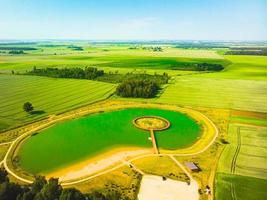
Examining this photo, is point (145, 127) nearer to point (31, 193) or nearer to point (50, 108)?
point (50, 108)

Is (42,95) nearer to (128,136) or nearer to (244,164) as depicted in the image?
(128,136)

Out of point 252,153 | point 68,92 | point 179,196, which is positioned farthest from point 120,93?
point 179,196

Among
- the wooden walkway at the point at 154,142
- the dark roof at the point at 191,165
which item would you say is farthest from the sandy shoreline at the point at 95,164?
the dark roof at the point at 191,165

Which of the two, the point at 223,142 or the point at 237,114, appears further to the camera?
the point at 237,114

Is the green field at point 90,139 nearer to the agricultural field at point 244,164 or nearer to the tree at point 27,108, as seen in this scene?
the agricultural field at point 244,164

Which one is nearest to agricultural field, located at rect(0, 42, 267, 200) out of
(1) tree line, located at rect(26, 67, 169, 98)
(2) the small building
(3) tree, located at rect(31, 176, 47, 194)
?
(2) the small building
